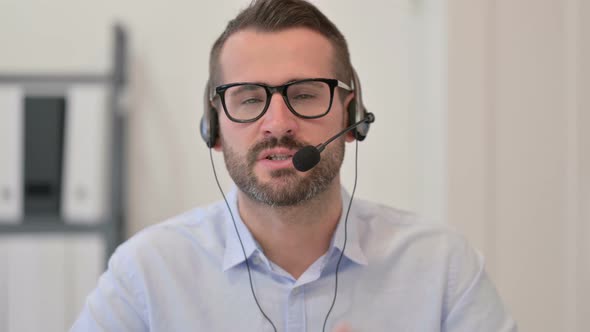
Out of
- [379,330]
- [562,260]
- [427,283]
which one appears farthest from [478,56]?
[379,330]

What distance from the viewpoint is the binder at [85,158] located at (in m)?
1.69

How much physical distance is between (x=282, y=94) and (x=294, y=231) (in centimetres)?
28

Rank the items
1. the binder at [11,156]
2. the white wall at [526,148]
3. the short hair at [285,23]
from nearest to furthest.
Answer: the short hair at [285,23], the white wall at [526,148], the binder at [11,156]

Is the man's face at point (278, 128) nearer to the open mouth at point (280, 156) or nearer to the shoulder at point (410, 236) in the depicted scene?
the open mouth at point (280, 156)

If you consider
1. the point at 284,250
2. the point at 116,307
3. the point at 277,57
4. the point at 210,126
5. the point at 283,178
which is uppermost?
the point at 277,57

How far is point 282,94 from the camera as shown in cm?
100

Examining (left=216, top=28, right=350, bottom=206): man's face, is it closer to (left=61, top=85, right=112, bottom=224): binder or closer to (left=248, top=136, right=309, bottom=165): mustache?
(left=248, top=136, right=309, bottom=165): mustache

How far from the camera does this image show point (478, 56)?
1554 mm

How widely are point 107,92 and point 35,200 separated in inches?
16.0

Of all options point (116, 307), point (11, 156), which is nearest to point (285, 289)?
point (116, 307)

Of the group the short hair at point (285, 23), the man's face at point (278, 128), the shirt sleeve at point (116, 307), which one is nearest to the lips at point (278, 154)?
the man's face at point (278, 128)

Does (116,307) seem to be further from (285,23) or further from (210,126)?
(285,23)

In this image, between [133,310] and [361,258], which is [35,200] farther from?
[361,258]

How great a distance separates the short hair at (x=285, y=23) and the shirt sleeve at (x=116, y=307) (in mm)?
428
